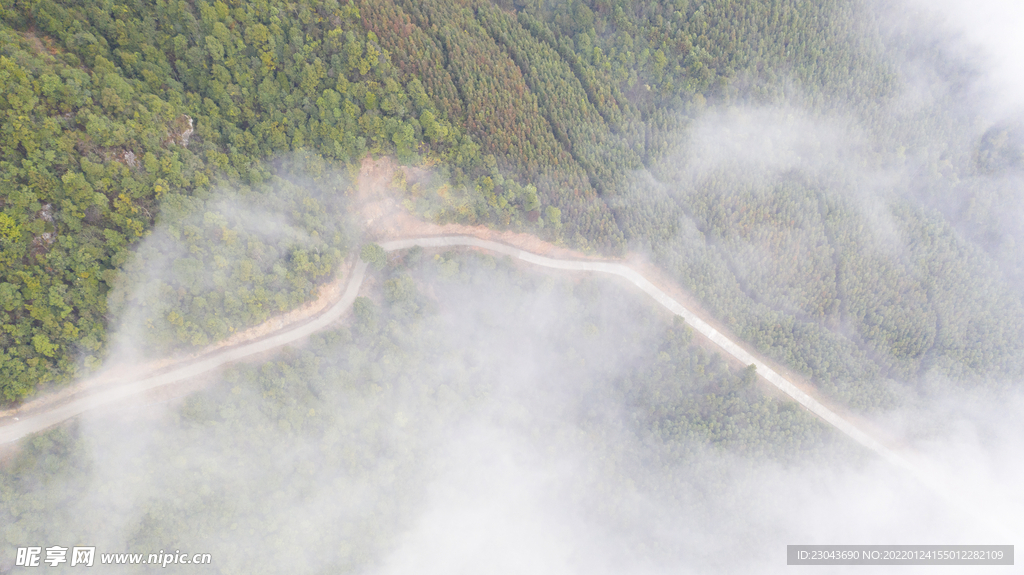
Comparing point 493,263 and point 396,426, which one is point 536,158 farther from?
point 396,426

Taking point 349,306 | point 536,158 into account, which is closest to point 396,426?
point 349,306

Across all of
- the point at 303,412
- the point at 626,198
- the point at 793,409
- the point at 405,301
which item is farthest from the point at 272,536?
the point at 793,409

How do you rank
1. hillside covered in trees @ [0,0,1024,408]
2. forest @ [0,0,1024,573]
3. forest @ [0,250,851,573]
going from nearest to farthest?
hillside covered in trees @ [0,0,1024,408] < forest @ [0,0,1024,573] < forest @ [0,250,851,573]

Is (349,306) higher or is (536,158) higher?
(536,158)

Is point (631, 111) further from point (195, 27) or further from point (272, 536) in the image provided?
point (272, 536)

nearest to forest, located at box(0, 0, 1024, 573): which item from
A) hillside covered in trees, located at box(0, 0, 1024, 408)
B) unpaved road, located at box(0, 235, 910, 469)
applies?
hillside covered in trees, located at box(0, 0, 1024, 408)

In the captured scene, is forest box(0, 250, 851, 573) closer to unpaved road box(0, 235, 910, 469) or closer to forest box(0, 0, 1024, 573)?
forest box(0, 0, 1024, 573)

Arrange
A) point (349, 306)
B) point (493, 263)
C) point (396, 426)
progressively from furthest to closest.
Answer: point (493, 263), point (396, 426), point (349, 306)
